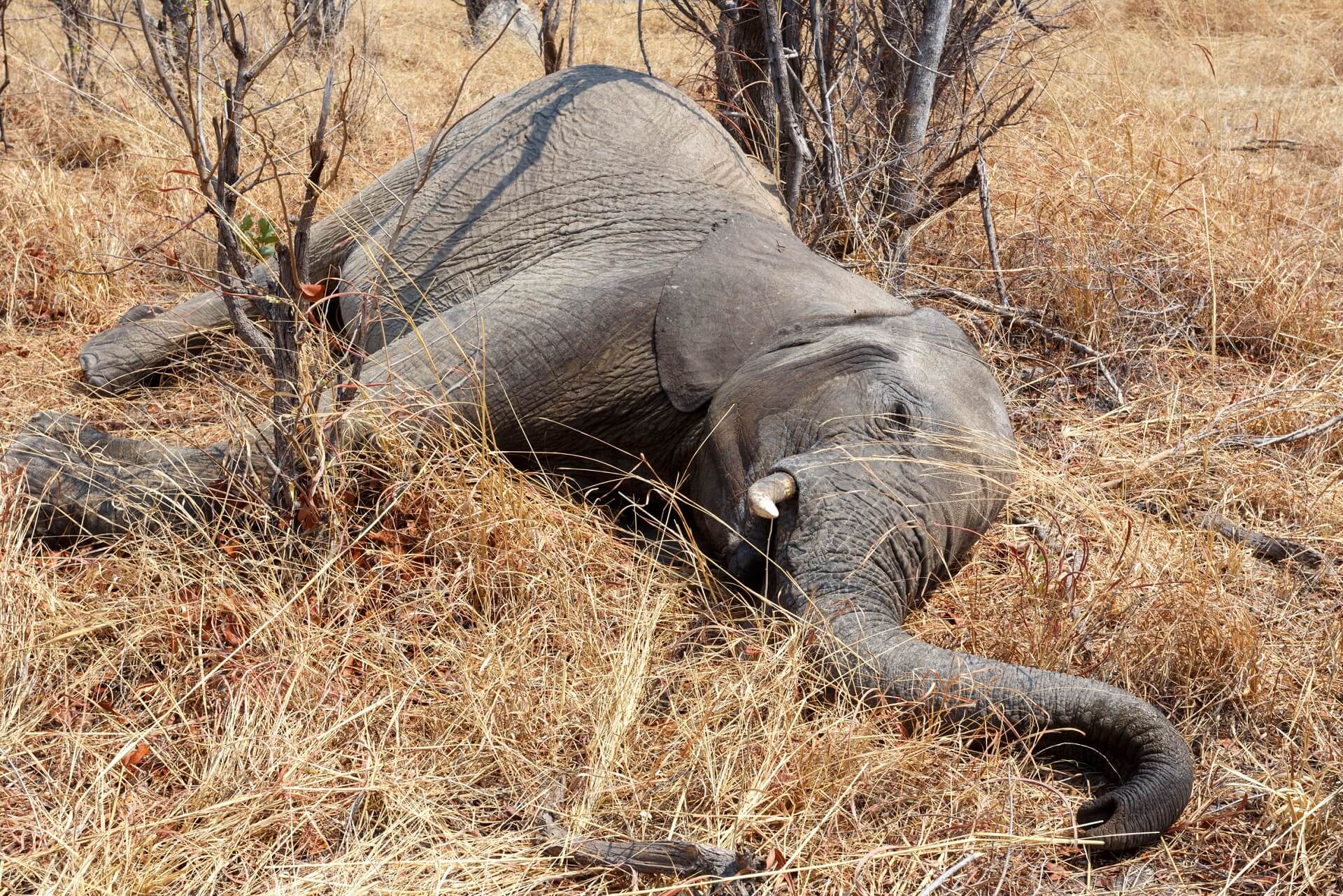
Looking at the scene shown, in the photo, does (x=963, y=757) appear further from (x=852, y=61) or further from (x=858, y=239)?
(x=852, y=61)

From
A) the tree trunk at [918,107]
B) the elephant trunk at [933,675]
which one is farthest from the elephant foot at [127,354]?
the tree trunk at [918,107]

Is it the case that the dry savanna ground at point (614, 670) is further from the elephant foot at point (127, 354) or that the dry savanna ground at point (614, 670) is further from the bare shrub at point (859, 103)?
the bare shrub at point (859, 103)

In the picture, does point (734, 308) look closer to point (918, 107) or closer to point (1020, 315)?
point (1020, 315)

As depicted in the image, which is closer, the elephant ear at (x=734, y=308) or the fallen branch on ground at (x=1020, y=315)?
the elephant ear at (x=734, y=308)

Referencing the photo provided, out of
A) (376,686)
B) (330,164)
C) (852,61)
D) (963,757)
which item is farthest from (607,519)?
(330,164)

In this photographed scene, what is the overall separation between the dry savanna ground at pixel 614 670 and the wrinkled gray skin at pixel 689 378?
14 centimetres

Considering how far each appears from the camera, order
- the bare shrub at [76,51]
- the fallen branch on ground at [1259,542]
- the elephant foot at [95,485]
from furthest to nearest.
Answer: the bare shrub at [76,51] < the fallen branch on ground at [1259,542] < the elephant foot at [95,485]

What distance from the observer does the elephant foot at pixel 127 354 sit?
4.45 m

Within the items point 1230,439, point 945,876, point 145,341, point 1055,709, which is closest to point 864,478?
point 1055,709

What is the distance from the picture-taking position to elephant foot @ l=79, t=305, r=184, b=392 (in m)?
4.45

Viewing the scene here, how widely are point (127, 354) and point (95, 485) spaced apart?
4.31ft

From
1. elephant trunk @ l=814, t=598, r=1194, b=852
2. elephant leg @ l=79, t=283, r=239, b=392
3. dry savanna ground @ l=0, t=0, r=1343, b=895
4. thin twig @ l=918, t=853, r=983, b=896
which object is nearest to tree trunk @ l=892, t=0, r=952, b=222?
dry savanna ground @ l=0, t=0, r=1343, b=895

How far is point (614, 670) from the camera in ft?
9.34

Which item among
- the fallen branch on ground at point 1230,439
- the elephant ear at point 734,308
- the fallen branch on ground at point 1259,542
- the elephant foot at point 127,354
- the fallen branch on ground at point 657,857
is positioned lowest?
the fallen branch on ground at point 1259,542
